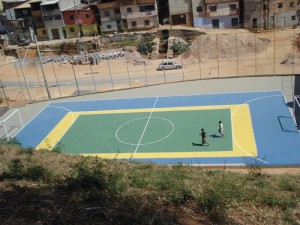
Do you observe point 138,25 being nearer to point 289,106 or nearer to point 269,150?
point 289,106

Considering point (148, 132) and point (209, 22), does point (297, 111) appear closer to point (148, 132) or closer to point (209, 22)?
point (148, 132)

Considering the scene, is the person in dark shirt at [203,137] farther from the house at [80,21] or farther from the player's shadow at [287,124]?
the house at [80,21]

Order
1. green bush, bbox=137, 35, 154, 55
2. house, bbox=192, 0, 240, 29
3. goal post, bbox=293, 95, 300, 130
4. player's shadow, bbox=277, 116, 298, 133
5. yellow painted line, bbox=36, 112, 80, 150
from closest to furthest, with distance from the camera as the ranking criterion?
player's shadow, bbox=277, 116, 298, 133, goal post, bbox=293, 95, 300, 130, yellow painted line, bbox=36, 112, 80, 150, green bush, bbox=137, 35, 154, 55, house, bbox=192, 0, 240, 29

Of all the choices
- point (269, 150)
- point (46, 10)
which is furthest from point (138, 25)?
point (269, 150)

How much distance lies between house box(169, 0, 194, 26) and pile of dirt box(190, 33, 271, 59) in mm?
7661

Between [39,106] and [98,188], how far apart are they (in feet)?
84.6

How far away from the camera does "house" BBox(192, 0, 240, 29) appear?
49531mm

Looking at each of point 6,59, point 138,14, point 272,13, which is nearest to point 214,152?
point 272,13

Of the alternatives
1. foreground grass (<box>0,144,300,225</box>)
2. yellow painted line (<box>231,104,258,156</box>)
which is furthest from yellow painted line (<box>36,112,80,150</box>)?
foreground grass (<box>0,144,300,225</box>)

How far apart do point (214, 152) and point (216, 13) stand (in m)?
33.3

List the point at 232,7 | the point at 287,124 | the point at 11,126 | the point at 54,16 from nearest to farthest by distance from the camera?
the point at 287,124 < the point at 11,126 < the point at 232,7 < the point at 54,16

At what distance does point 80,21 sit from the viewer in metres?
55.8

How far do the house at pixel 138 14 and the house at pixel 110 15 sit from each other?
852 mm

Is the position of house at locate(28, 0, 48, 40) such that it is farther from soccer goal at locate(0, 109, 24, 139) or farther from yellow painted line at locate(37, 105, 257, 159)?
yellow painted line at locate(37, 105, 257, 159)
